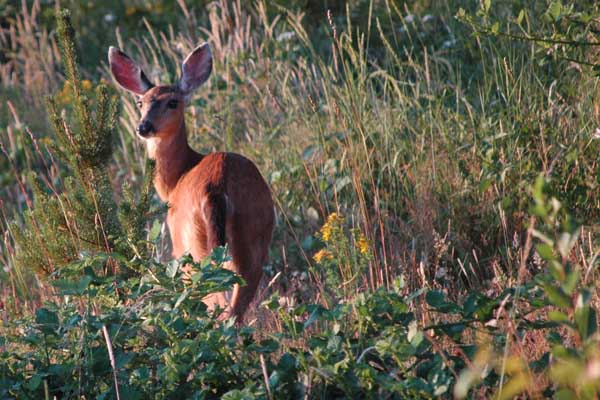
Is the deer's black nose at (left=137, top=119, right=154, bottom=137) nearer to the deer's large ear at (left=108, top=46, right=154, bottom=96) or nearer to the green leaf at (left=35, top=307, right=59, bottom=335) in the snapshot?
the deer's large ear at (left=108, top=46, right=154, bottom=96)

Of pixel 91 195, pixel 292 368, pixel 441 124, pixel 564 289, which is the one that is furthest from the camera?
pixel 441 124

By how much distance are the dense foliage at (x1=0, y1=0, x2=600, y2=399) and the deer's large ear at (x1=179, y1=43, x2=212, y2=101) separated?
613mm

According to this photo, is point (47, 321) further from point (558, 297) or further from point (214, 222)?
point (558, 297)

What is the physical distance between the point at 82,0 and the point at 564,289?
10341 mm

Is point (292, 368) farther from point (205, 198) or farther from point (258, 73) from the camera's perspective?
point (258, 73)

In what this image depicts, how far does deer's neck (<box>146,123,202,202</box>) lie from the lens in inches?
262

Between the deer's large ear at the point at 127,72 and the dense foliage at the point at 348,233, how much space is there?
2.69 feet

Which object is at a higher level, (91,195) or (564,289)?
(564,289)

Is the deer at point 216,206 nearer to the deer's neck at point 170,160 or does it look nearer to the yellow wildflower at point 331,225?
the deer's neck at point 170,160

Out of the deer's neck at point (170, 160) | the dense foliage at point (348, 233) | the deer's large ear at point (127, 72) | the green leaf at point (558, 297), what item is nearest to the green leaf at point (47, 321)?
the dense foliage at point (348, 233)

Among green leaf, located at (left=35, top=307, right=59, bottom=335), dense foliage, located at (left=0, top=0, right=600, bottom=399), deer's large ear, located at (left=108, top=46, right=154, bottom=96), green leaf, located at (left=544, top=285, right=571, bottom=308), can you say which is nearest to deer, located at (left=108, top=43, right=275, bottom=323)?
dense foliage, located at (left=0, top=0, right=600, bottom=399)

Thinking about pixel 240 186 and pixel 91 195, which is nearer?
pixel 91 195

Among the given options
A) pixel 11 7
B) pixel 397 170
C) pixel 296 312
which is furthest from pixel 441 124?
pixel 11 7

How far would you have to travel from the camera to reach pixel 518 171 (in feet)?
18.7
